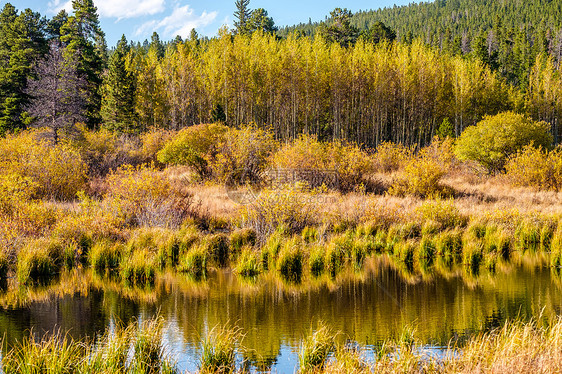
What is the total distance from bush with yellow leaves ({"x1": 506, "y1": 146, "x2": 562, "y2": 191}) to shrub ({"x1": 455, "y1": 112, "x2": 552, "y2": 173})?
3190mm

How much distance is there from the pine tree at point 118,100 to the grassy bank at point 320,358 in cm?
3998

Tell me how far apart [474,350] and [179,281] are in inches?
291

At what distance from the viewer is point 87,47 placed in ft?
144

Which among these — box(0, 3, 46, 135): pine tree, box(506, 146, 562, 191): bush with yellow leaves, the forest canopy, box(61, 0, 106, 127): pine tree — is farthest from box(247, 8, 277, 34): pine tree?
box(506, 146, 562, 191): bush with yellow leaves

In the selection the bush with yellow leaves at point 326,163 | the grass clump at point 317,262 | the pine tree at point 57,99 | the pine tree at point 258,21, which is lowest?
the grass clump at point 317,262

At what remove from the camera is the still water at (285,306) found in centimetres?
800

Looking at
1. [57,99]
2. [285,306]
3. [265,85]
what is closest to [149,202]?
[285,306]

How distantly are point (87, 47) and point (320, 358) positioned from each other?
142 ft

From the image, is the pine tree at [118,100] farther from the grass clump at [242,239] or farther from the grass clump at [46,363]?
the grass clump at [46,363]

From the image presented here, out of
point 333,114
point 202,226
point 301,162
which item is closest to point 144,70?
point 333,114

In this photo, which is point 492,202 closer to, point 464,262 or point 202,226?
point 464,262

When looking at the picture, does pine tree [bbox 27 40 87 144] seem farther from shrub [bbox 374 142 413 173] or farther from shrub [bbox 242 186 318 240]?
shrub [bbox 242 186 318 240]

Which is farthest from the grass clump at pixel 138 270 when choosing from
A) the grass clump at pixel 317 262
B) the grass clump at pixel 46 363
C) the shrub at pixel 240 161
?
the shrub at pixel 240 161

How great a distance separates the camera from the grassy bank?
589 centimetres
